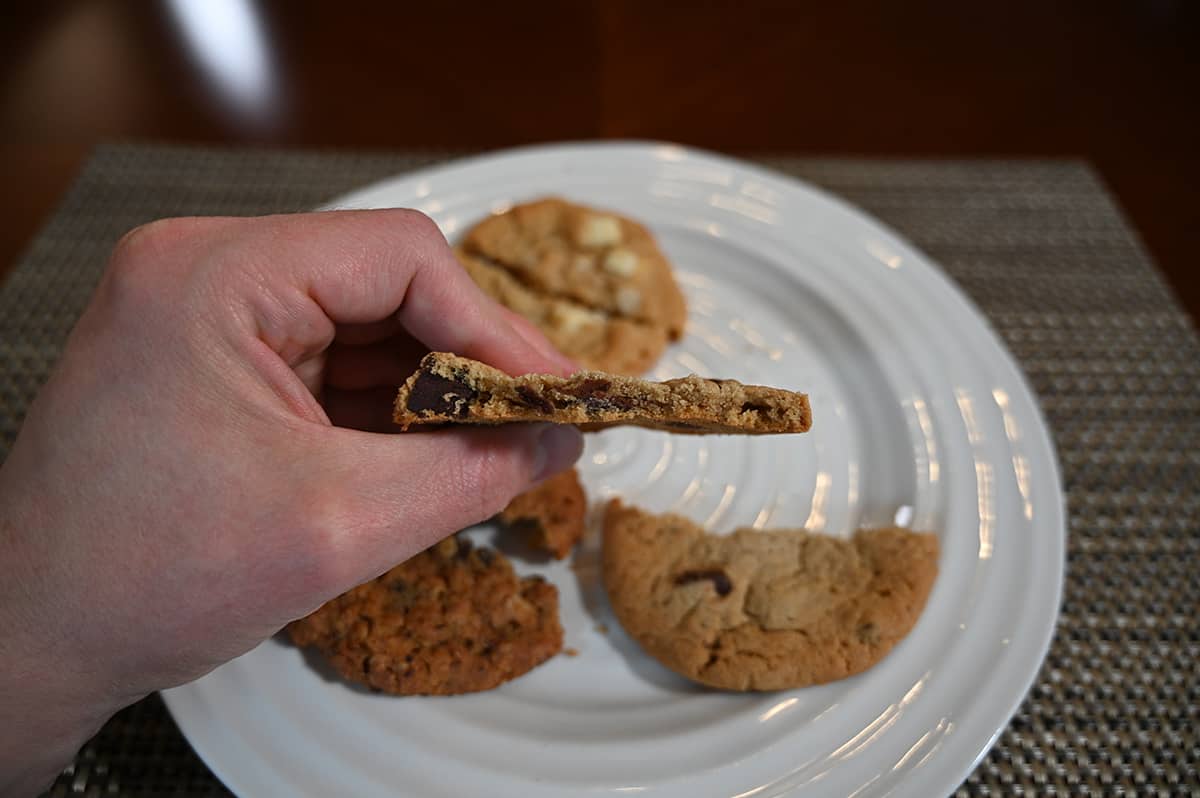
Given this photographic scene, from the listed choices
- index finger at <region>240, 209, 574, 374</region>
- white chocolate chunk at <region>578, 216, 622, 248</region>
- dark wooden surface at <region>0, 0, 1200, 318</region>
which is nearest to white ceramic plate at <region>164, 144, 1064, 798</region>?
white chocolate chunk at <region>578, 216, 622, 248</region>

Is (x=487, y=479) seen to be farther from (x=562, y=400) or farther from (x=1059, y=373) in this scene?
(x=1059, y=373)

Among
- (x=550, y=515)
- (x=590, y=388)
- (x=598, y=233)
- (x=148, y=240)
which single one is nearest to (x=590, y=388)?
(x=590, y=388)

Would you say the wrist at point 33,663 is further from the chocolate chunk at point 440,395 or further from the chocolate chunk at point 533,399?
the chocolate chunk at point 533,399

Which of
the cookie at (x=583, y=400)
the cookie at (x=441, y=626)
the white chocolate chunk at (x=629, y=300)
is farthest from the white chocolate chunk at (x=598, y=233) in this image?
the cookie at (x=583, y=400)

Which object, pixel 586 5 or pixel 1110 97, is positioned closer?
pixel 1110 97

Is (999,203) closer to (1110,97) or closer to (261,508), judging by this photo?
(1110,97)

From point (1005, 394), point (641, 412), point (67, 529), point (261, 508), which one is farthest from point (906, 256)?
point (67, 529)
